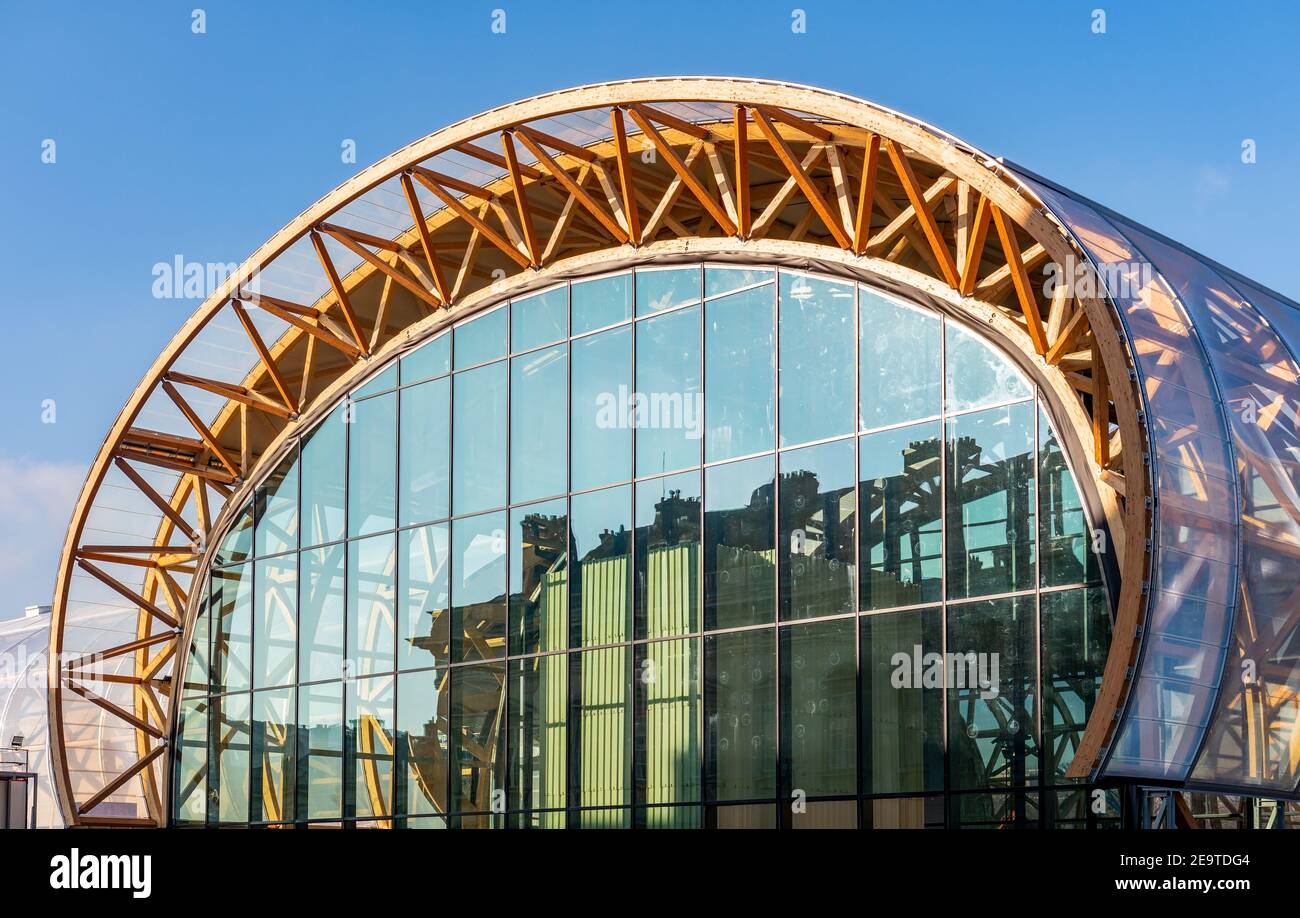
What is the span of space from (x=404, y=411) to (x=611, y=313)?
5.59m

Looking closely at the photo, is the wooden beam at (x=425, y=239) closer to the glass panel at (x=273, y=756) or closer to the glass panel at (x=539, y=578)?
the glass panel at (x=539, y=578)

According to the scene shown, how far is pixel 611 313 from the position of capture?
26047 millimetres

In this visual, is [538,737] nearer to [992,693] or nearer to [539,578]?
[539,578]

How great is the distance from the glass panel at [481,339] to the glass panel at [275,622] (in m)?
6.00

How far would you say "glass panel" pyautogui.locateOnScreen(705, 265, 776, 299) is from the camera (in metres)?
23.9

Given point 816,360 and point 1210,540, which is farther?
point 816,360

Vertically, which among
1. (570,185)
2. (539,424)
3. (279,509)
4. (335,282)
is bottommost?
(279,509)

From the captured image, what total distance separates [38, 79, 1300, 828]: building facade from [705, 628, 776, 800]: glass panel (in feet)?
0.23

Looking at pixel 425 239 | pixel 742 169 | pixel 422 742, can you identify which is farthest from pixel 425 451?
pixel 742 169

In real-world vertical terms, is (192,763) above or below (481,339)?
below

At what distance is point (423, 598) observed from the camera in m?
28.0

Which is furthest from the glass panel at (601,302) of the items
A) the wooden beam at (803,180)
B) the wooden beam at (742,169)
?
the wooden beam at (803,180)

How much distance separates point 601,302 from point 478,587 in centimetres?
546
